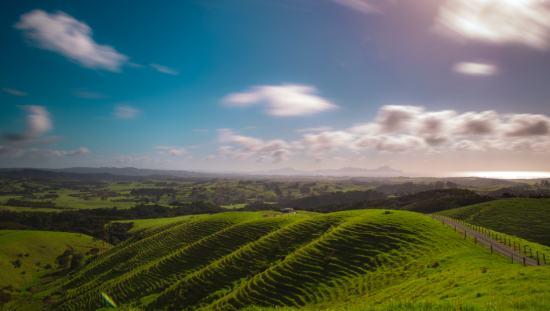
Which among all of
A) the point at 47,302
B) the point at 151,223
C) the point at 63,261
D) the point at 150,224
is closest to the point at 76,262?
the point at 63,261

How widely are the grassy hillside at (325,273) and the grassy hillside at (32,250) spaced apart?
73.6 feet

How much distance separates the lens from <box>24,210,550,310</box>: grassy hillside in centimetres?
1866

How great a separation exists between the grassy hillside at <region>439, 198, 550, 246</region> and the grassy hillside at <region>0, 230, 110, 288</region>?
147269 mm

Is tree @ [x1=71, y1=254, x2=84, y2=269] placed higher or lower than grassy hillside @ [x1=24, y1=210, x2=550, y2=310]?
lower

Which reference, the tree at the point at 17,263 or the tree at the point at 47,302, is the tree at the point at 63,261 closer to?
the tree at the point at 17,263

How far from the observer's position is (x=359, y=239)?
4181 centimetres

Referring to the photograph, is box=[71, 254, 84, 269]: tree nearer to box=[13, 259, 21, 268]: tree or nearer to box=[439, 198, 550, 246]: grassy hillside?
box=[13, 259, 21, 268]: tree

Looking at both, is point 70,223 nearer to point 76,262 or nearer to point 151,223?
point 151,223

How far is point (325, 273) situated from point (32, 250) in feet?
435

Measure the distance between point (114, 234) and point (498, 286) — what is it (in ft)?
570

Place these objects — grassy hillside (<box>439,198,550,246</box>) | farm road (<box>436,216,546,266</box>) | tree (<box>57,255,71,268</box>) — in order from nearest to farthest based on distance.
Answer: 1. farm road (<box>436,216,546,266</box>)
2. grassy hillside (<box>439,198,550,246</box>)
3. tree (<box>57,255,71,268</box>)

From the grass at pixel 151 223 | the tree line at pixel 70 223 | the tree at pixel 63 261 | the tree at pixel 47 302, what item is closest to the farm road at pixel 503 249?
the tree at pixel 47 302

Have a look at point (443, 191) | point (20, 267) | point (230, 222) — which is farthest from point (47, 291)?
point (443, 191)

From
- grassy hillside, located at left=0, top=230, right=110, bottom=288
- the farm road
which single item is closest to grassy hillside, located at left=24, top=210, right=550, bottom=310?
the farm road
